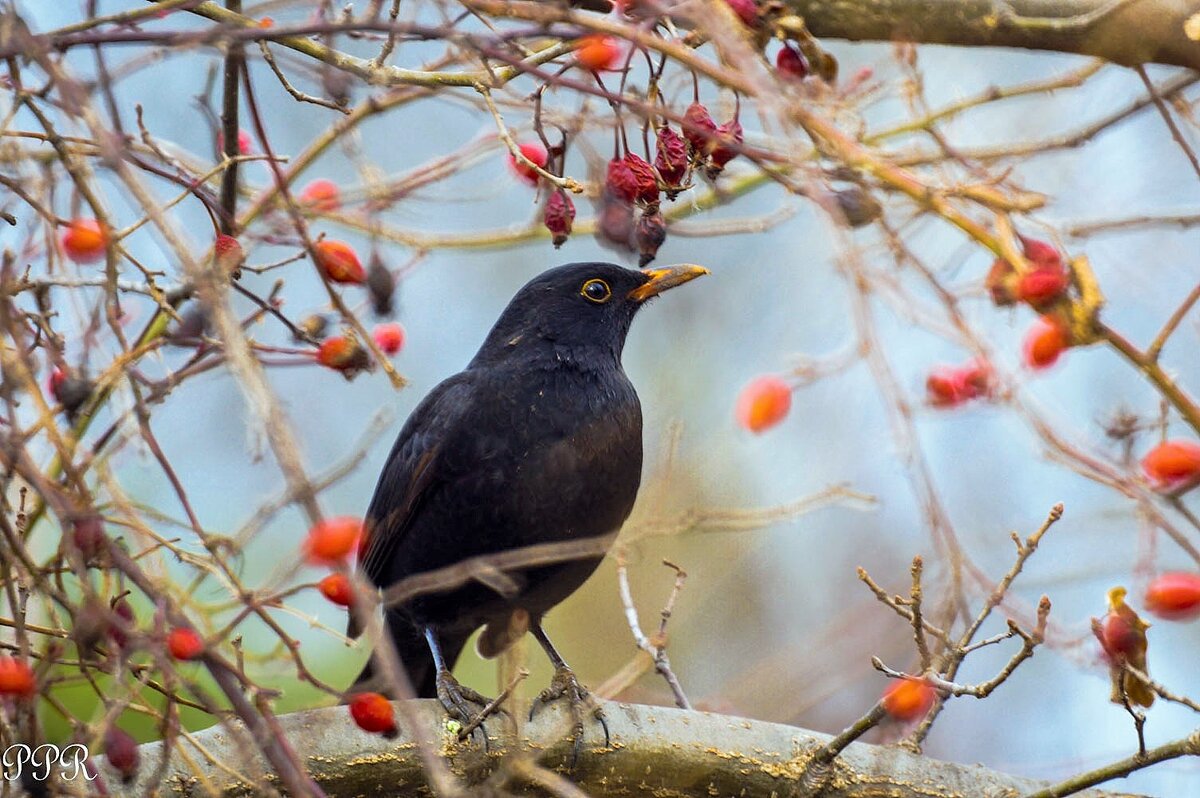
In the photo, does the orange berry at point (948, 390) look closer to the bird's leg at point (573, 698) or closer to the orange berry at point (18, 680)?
the bird's leg at point (573, 698)

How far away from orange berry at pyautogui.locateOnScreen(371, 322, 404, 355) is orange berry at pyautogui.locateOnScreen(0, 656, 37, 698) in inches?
56.5

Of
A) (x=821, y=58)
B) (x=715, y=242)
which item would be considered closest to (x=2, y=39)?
(x=821, y=58)

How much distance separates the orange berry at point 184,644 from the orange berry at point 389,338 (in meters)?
1.42

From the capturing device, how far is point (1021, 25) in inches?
113

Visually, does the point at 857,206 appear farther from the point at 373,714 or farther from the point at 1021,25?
the point at 373,714

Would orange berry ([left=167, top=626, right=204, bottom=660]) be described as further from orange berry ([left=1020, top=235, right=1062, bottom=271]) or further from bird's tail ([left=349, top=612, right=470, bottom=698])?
bird's tail ([left=349, top=612, right=470, bottom=698])

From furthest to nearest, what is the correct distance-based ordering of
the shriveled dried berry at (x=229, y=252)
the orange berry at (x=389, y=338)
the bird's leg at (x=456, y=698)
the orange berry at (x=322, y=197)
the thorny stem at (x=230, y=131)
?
the bird's leg at (x=456, y=698) < the orange berry at (x=389, y=338) < the orange berry at (x=322, y=197) < the thorny stem at (x=230, y=131) < the shriveled dried berry at (x=229, y=252)

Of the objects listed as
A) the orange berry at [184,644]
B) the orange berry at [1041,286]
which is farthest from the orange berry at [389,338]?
the orange berry at [1041,286]

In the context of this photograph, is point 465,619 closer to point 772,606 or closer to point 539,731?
point 539,731

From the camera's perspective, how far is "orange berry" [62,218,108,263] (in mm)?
2516

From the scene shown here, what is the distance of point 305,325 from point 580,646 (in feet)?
16.4

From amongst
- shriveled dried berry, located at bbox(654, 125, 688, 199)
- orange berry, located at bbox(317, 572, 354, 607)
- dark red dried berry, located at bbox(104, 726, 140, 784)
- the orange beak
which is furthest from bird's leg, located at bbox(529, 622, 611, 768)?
shriveled dried berry, located at bbox(654, 125, 688, 199)

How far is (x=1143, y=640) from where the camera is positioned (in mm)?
2381

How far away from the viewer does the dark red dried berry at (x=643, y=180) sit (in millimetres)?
2676
